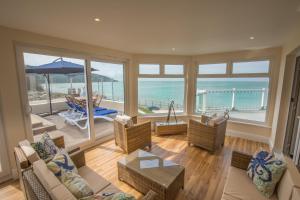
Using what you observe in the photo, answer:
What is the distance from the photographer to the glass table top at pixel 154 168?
6.24 feet

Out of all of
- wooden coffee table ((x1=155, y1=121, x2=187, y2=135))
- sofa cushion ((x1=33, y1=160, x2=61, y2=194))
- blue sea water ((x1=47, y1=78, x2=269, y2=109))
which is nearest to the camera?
sofa cushion ((x1=33, y1=160, x2=61, y2=194))

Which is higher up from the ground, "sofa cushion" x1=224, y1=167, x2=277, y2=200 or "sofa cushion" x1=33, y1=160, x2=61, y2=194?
"sofa cushion" x1=33, y1=160, x2=61, y2=194

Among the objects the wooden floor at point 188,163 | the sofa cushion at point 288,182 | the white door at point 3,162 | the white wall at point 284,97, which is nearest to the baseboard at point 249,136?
the wooden floor at point 188,163

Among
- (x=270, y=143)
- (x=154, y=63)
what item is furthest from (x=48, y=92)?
(x=270, y=143)

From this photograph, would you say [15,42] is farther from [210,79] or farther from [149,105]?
[210,79]

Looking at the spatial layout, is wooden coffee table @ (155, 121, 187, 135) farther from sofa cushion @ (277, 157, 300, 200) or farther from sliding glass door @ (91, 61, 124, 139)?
sofa cushion @ (277, 157, 300, 200)

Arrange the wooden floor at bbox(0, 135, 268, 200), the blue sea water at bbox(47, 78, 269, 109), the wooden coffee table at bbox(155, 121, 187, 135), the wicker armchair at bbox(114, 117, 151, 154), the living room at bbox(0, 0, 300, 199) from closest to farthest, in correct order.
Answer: the living room at bbox(0, 0, 300, 199) → the wooden floor at bbox(0, 135, 268, 200) → the wicker armchair at bbox(114, 117, 151, 154) → the blue sea water at bbox(47, 78, 269, 109) → the wooden coffee table at bbox(155, 121, 187, 135)

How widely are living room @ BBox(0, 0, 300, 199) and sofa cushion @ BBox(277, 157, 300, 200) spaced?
19 mm

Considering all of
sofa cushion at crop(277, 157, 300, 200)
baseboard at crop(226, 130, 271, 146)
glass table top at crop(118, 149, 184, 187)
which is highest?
sofa cushion at crop(277, 157, 300, 200)

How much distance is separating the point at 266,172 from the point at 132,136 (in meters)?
2.23

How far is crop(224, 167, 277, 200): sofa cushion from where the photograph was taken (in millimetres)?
1524

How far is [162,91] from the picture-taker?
497 centimetres

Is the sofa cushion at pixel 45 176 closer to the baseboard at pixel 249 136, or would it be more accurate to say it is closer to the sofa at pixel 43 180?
the sofa at pixel 43 180

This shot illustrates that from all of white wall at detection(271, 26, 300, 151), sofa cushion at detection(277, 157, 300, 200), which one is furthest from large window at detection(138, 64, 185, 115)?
sofa cushion at detection(277, 157, 300, 200)
